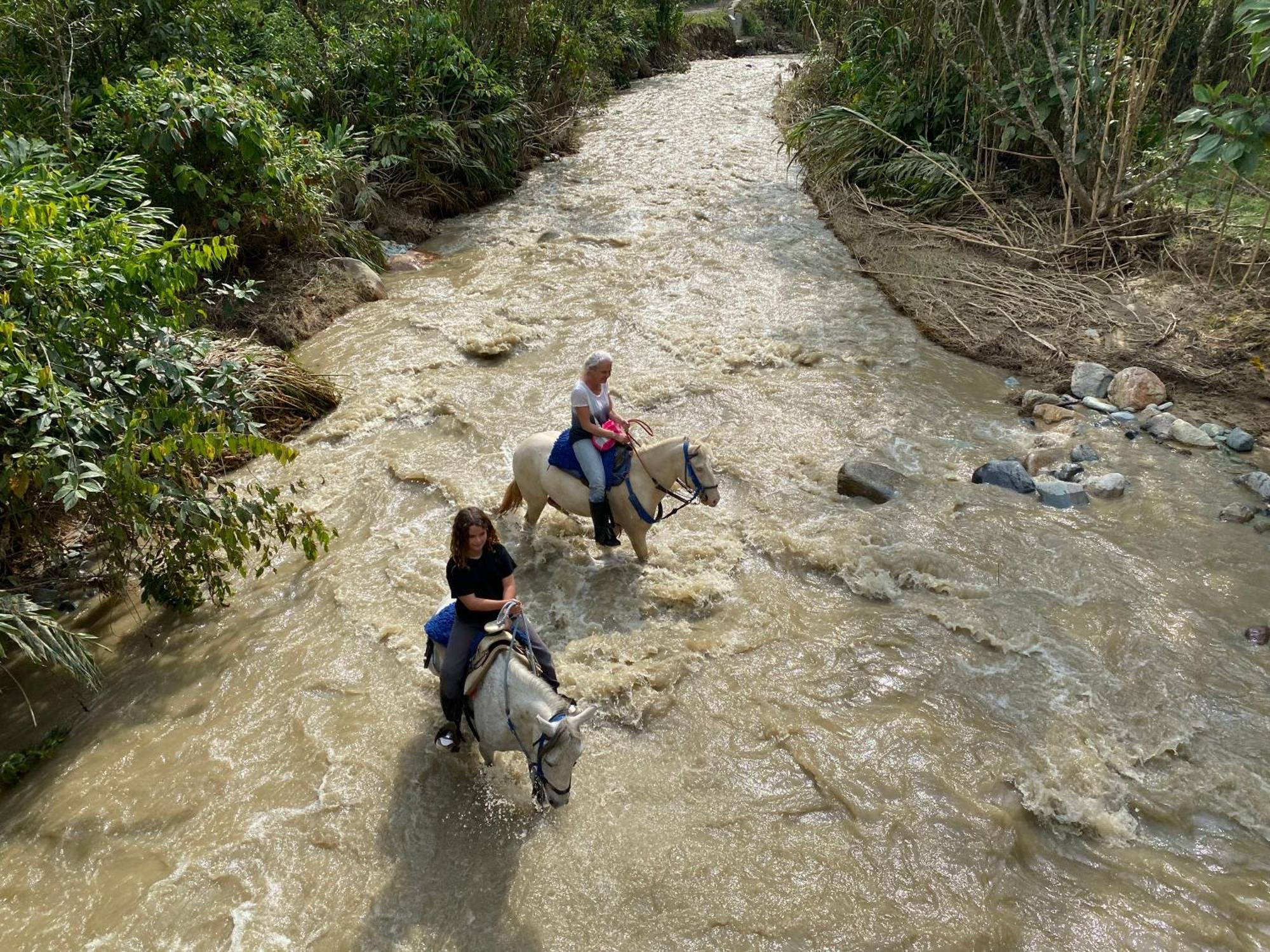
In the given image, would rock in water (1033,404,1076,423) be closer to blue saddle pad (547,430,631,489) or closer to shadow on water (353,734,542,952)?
blue saddle pad (547,430,631,489)

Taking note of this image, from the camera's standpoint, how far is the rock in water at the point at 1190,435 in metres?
7.32

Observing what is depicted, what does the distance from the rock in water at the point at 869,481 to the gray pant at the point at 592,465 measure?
2482 mm

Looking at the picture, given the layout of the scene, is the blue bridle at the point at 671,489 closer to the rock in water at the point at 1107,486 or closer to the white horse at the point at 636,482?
the white horse at the point at 636,482

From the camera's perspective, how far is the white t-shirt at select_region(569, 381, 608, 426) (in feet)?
19.1

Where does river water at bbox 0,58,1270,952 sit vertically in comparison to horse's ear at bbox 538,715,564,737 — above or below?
below

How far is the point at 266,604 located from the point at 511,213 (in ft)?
35.1

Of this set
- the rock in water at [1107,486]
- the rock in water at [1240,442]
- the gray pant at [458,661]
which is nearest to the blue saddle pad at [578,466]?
the gray pant at [458,661]

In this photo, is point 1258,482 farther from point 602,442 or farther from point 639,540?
point 602,442

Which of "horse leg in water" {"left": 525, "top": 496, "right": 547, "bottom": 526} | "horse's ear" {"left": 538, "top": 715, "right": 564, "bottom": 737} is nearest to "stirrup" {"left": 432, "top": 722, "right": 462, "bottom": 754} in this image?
"horse's ear" {"left": 538, "top": 715, "right": 564, "bottom": 737}

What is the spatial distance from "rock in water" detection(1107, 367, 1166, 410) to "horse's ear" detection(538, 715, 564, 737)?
7.41 m

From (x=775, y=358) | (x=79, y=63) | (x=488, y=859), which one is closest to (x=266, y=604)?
(x=488, y=859)

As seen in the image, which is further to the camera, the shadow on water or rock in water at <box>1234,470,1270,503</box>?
rock in water at <box>1234,470,1270,503</box>

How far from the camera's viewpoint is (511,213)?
14688 mm

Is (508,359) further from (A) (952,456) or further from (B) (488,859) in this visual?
(B) (488,859)
